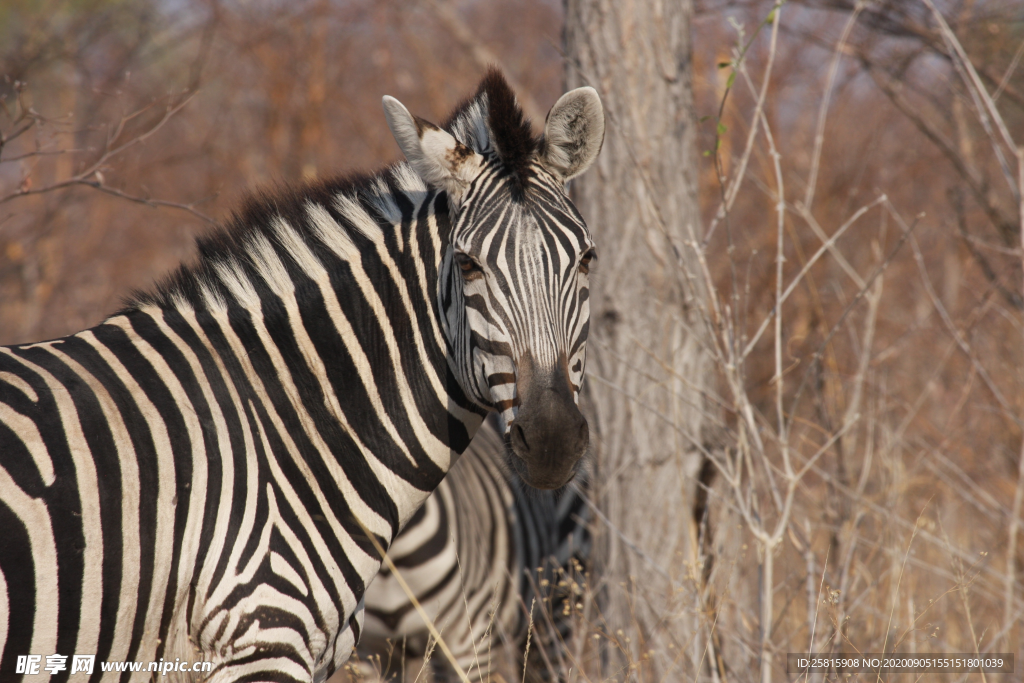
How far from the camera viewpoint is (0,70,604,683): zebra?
2168mm

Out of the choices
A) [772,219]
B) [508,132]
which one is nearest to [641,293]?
[508,132]

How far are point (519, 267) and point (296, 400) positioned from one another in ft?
3.01

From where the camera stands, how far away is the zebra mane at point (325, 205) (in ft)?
8.25

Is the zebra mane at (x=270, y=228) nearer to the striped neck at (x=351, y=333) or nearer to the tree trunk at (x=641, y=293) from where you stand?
the striped neck at (x=351, y=333)

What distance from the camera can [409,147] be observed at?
8.23 ft

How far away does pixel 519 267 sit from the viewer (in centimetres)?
232

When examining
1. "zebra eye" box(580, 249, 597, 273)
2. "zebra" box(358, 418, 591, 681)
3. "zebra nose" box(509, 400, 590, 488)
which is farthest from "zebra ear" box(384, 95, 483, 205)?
"zebra" box(358, 418, 591, 681)

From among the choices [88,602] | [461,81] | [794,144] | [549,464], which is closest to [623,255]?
[549,464]

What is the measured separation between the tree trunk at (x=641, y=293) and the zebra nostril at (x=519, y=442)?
1.76 metres

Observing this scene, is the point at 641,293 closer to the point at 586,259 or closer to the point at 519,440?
the point at 586,259

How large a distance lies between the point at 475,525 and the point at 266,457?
2.26m

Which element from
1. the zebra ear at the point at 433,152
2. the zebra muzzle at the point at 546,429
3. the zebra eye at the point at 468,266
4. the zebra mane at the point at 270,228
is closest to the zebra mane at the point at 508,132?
the zebra ear at the point at 433,152

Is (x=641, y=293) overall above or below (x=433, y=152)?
above

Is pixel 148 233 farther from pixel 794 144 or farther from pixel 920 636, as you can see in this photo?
pixel 920 636
